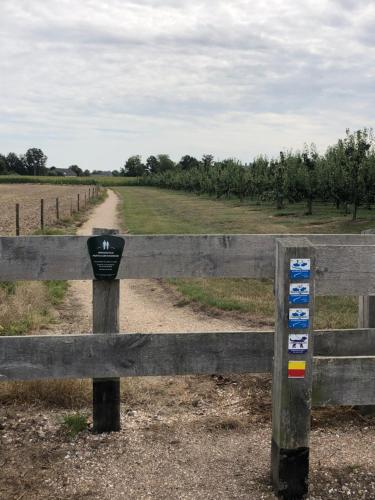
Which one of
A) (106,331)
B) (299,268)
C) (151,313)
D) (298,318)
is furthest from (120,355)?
(151,313)

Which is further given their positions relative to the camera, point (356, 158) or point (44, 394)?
point (356, 158)

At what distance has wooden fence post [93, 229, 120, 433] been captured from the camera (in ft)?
12.8

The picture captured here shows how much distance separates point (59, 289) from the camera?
9766 mm

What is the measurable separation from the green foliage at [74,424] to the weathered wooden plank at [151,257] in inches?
42.8

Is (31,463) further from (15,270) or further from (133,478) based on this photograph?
(15,270)

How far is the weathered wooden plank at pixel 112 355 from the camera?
12.3 feet

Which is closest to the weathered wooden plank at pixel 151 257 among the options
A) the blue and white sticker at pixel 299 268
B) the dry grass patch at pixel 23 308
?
the blue and white sticker at pixel 299 268

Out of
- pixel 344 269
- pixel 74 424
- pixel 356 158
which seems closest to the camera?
pixel 344 269

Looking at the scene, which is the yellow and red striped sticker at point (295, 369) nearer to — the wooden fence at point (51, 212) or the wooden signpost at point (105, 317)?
the wooden signpost at point (105, 317)

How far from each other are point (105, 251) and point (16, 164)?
528 feet

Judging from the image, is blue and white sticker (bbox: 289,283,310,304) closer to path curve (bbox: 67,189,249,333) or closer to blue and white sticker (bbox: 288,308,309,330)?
blue and white sticker (bbox: 288,308,309,330)

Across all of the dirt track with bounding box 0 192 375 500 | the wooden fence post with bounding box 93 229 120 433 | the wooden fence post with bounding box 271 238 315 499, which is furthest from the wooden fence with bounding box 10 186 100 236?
the wooden fence post with bounding box 271 238 315 499

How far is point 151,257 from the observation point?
152 inches

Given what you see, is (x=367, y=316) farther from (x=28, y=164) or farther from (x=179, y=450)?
(x=28, y=164)
